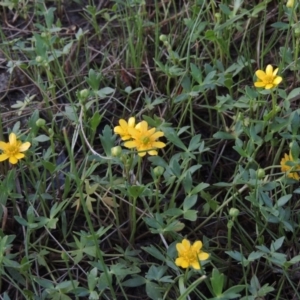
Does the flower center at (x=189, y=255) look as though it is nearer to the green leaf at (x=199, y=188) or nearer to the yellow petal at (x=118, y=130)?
the green leaf at (x=199, y=188)

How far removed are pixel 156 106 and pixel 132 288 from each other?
0.53 meters

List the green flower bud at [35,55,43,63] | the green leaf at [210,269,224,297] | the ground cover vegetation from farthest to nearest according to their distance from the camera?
the green flower bud at [35,55,43,63] → the ground cover vegetation → the green leaf at [210,269,224,297]

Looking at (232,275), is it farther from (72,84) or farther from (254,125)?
(72,84)

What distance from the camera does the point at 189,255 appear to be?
4.03 feet

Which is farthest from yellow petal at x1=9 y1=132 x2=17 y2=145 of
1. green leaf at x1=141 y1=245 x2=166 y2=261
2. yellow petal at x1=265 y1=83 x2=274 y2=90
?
yellow petal at x1=265 y1=83 x2=274 y2=90

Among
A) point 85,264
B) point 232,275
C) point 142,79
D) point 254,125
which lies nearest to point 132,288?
point 85,264

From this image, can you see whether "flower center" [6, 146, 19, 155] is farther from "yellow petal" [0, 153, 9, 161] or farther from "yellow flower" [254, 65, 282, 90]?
"yellow flower" [254, 65, 282, 90]

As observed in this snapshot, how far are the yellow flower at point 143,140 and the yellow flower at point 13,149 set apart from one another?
0.23 m

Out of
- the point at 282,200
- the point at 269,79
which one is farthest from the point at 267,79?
the point at 282,200

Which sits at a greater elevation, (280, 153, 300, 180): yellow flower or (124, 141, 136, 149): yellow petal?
(124, 141, 136, 149): yellow petal

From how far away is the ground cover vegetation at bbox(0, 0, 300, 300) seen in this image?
4.28 ft

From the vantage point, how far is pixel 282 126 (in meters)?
1.47

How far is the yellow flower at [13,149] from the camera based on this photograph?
1371 mm

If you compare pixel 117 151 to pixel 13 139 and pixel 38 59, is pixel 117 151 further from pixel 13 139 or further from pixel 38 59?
pixel 38 59
